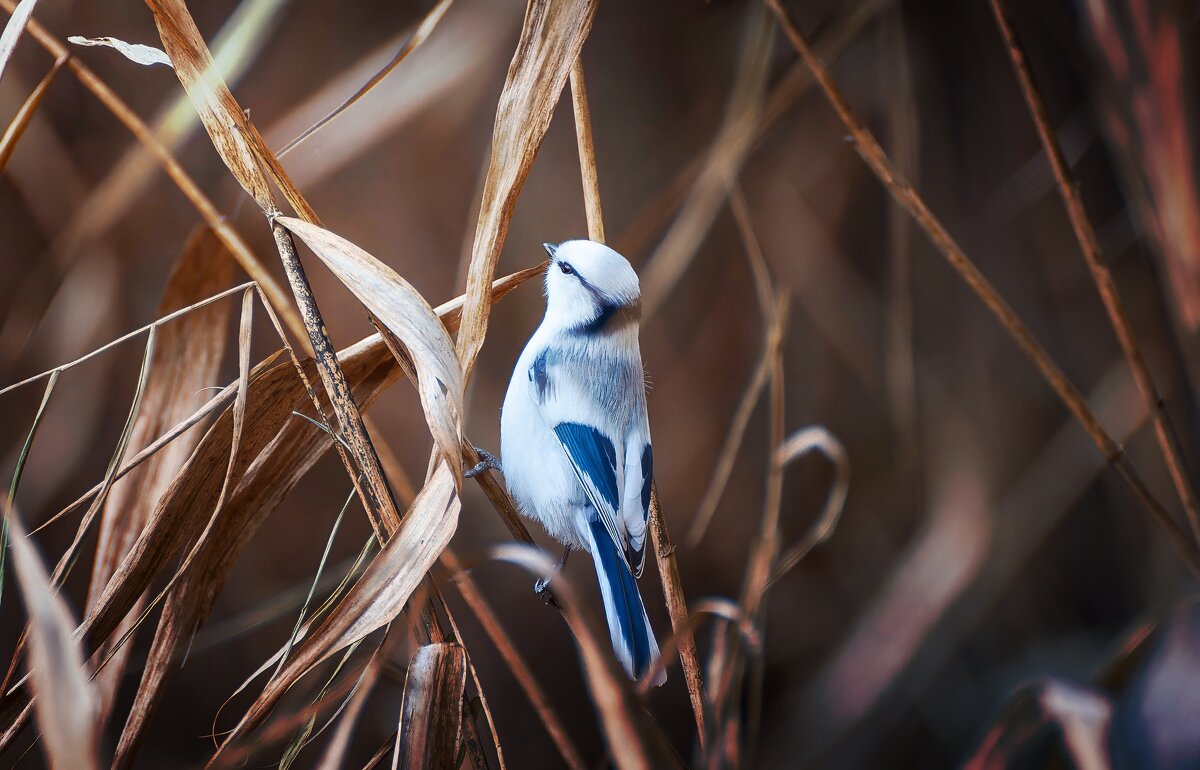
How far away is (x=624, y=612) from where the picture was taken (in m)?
0.62

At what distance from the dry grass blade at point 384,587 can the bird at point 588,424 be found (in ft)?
0.69

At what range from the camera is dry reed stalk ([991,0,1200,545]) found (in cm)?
69

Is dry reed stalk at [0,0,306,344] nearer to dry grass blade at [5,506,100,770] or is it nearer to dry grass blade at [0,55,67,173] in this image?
dry grass blade at [0,55,67,173]

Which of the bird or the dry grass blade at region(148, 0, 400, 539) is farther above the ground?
the dry grass blade at region(148, 0, 400, 539)

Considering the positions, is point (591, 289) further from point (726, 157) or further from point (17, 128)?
point (17, 128)

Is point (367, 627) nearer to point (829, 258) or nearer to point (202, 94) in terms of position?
point (202, 94)

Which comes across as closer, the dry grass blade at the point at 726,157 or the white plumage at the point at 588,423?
the white plumage at the point at 588,423

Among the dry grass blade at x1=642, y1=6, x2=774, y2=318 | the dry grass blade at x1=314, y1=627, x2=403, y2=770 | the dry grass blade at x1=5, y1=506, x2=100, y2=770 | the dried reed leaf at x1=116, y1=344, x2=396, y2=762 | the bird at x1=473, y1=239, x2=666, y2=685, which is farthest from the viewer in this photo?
the dry grass blade at x1=642, y1=6, x2=774, y2=318

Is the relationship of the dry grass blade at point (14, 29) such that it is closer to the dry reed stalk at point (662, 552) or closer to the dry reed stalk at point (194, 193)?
the dry reed stalk at point (194, 193)

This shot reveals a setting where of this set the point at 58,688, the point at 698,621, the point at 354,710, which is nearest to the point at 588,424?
the point at 698,621

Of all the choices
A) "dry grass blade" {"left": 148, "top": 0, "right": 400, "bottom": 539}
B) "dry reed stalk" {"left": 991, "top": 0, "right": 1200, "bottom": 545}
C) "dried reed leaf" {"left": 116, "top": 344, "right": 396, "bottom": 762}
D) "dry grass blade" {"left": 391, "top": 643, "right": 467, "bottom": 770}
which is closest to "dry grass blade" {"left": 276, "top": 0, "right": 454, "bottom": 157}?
"dry grass blade" {"left": 148, "top": 0, "right": 400, "bottom": 539}

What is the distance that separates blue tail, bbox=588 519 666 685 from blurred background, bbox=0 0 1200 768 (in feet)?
1.22

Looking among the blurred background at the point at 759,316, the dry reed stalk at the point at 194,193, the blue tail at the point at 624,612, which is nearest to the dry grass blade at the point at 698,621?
the blue tail at the point at 624,612

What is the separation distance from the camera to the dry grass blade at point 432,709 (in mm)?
476
